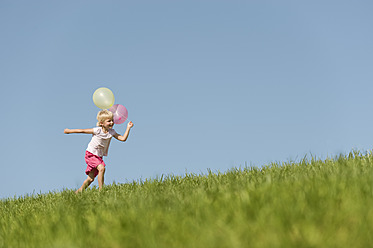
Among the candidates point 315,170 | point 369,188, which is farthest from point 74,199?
point 369,188

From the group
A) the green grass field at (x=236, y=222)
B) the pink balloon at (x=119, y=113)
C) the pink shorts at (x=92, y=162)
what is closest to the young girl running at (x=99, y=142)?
the pink shorts at (x=92, y=162)

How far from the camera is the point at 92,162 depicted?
8.62 m

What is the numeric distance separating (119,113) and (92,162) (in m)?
1.25

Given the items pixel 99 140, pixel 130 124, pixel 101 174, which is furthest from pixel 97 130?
pixel 101 174

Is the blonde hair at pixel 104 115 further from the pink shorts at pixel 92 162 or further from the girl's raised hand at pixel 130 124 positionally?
the pink shorts at pixel 92 162

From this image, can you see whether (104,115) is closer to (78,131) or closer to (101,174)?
(78,131)

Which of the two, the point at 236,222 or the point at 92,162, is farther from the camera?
the point at 92,162

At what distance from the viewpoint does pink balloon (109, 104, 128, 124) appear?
340 inches

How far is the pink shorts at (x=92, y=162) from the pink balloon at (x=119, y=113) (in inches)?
38.0

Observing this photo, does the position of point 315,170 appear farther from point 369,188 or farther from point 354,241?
point 354,241

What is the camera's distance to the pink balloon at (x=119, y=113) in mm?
8648

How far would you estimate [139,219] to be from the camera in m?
3.72

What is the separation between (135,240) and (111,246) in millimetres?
217

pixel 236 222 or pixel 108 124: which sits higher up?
pixel 108 124
